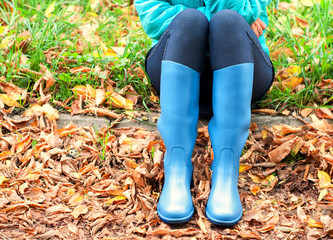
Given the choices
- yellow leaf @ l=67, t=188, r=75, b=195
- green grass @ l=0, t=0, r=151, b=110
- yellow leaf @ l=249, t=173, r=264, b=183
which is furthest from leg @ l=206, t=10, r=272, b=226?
green grass @ l=0, t=0, r=151, b=110

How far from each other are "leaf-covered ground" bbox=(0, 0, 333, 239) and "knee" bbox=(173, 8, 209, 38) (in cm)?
60

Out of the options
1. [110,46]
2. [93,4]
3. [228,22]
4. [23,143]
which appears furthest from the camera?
[93,4]

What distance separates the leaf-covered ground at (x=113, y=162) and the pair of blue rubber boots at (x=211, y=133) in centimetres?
8

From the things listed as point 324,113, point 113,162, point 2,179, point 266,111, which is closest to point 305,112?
point 324,113

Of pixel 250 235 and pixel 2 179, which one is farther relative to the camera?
pixel 2 179

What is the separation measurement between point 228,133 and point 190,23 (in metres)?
0.45

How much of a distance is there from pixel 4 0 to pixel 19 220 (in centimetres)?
174

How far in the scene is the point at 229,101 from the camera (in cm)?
162

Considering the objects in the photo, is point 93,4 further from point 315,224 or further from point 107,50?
point 315,224

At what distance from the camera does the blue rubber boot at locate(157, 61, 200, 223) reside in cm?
163

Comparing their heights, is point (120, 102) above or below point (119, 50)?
below

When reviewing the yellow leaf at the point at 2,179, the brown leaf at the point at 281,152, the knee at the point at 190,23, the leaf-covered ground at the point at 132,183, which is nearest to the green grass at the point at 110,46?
the leaf-covered ground at the point at 132,183

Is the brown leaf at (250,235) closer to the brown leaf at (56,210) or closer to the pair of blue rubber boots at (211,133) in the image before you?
the pair of blue rubber boots at (211,133)

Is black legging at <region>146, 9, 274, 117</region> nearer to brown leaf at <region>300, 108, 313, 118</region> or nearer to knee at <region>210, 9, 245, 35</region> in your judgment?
knee at <region>210, 9, 245, 35</region>
